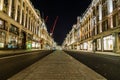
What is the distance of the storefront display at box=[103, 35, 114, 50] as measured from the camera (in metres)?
41.0

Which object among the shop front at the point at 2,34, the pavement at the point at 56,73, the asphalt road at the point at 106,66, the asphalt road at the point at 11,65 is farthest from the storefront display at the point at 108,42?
the pavement at the point at 56,73

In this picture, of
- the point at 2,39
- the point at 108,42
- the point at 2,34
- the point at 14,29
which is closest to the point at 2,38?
the point at 2,39

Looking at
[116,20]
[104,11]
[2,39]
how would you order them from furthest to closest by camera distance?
[104,11]
[116,20]
[2,39]

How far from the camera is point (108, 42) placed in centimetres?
4334

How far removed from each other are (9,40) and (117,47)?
27422mm

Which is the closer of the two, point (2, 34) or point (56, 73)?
point (56, 73)

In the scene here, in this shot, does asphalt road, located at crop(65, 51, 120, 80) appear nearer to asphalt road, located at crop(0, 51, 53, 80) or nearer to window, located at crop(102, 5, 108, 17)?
asphalt road, located at crop(0, 51, 53, 80)

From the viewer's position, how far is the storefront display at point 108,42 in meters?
41.0

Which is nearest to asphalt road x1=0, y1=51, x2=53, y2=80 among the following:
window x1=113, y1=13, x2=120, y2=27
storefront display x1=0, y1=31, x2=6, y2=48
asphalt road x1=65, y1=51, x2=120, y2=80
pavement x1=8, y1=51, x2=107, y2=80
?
pavement x1=8, y1=51, x2=107, y2=80

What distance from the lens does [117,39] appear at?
1481 inches

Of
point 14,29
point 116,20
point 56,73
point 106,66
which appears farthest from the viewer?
point 14,29

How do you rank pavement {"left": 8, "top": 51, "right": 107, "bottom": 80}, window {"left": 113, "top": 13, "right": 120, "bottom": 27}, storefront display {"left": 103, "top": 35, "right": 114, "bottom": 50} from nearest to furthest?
1. pavement {"left": 8, "top": 51, "right": 107, "bottom": 80}
2. window {"left": 113, "top": 13, "right": 120, "bottom": 27}
3. storefront display {"left": 103, "top": 35, "right": 114, "bottom": 50}

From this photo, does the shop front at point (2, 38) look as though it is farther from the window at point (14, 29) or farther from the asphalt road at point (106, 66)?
the asphalt road at point (106, 66)

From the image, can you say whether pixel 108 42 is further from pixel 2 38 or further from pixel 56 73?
pixel 56 73
